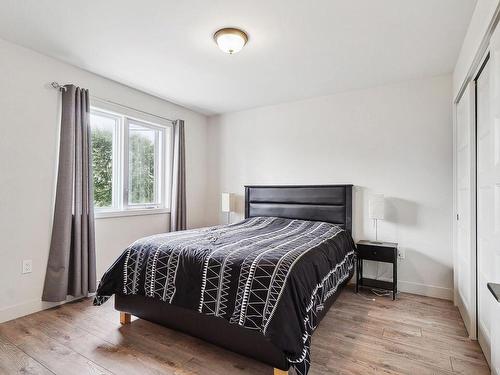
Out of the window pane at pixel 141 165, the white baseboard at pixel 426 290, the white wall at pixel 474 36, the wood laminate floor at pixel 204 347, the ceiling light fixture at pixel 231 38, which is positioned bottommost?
the wood laminate floor at pixel 204 347

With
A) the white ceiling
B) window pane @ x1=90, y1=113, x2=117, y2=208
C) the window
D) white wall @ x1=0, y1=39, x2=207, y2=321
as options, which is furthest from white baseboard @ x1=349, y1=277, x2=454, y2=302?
white wall @ x1=0, y1=39, x2=207, y2=321

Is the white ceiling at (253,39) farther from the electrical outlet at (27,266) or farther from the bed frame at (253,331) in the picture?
the electrical outlet at (27,266)

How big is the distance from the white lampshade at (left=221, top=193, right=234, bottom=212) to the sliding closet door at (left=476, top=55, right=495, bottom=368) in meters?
3.04

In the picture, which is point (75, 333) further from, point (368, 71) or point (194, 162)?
point (368, 71)

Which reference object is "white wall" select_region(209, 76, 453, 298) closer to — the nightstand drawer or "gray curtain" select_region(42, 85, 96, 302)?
the nightstand drawer

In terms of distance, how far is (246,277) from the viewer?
187 cm

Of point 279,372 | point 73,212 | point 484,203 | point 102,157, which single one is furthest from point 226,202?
point 484,203

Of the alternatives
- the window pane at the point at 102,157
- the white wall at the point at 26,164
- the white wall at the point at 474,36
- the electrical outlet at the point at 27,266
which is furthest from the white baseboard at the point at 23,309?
the white wall at the point at 474,36

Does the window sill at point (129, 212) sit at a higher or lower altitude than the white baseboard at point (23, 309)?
higher

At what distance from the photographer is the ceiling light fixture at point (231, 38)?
2.30 metres

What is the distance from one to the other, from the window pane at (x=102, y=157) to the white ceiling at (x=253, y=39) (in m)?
0.56

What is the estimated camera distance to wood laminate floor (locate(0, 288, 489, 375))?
185cm

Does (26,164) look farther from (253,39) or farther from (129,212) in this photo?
(253,39)

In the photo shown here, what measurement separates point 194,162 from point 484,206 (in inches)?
149
